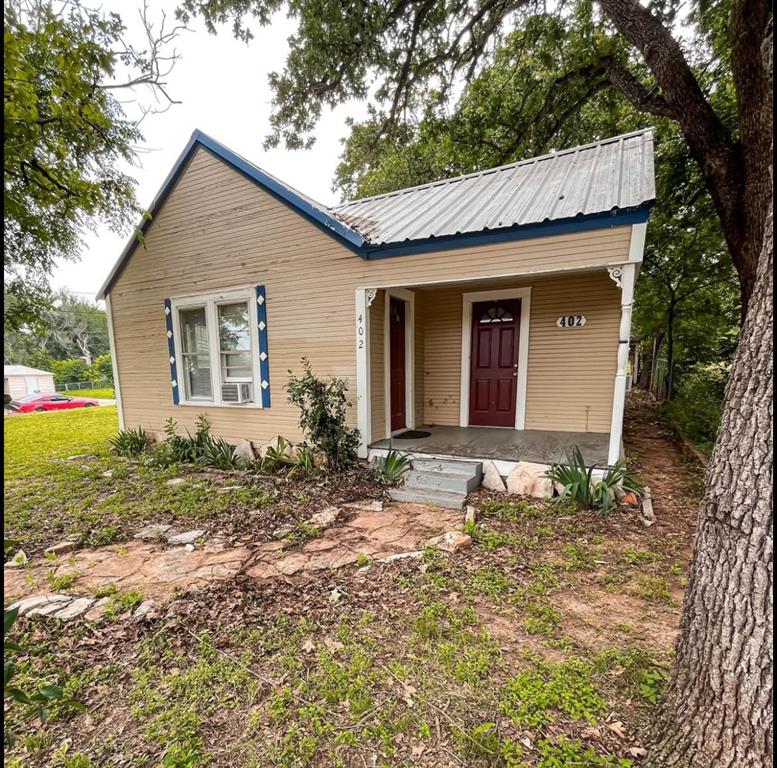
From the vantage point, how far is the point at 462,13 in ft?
21.3

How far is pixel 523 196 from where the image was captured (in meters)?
5.38

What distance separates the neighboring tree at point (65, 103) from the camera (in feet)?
6.52

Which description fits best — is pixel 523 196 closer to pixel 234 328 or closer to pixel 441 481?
pixel 441 481

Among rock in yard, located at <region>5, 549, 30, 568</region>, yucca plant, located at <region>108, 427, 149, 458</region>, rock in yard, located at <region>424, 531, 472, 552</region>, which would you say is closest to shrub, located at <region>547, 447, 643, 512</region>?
rock in yard, located at <region>424, 531, 472, 552</region>

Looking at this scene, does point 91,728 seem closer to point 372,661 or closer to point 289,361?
point 372,661

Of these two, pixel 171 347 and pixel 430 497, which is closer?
pixel 430 497

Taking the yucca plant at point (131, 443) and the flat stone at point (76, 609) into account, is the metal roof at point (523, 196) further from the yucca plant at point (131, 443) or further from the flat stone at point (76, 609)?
the yucca plant at point (131, 443)

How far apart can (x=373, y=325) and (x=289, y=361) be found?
1.52 m

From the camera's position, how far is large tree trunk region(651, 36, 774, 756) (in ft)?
4.07

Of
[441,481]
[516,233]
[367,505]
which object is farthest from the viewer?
[441,481]

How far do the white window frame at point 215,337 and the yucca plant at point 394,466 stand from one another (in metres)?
2.54

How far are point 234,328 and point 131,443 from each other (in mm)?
3275

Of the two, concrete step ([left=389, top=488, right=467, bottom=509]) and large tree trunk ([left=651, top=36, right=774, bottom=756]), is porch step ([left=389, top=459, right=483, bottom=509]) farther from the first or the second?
large tree trunk ([left=651, top=36, right=774, bottom=756])

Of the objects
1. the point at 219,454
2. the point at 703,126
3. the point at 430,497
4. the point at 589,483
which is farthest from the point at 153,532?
the point at 703,126
